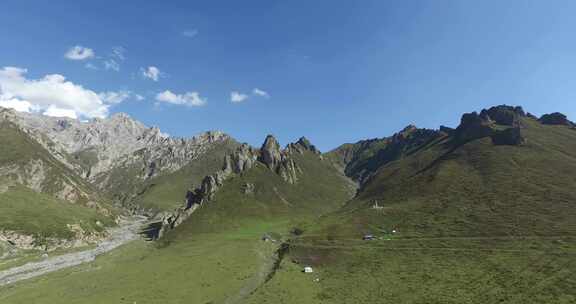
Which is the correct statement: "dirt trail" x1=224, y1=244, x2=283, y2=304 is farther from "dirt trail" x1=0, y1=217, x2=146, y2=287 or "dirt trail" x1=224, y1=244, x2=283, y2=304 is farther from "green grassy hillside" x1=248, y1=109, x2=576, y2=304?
"dirt trail" x1=0, y1=217, x2=146, y2=287

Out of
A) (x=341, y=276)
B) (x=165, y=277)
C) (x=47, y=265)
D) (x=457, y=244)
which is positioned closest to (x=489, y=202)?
(x=457, y=244)

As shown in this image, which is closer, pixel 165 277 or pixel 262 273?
pixel 165 277

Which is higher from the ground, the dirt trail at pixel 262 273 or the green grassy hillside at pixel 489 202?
the green grassy hillside at pixel 489 202

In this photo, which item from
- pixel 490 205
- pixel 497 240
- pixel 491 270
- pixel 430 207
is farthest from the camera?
pixel 430 207

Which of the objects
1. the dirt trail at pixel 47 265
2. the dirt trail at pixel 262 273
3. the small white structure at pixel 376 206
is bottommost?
the dirt trail at pixel 47 265

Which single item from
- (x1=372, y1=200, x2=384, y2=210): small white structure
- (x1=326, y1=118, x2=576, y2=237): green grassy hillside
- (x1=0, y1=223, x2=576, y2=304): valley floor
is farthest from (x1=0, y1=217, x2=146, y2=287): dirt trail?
(x1=372, y1=200, x2=384, y2=210): small white structure

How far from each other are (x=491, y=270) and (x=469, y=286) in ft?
46.8

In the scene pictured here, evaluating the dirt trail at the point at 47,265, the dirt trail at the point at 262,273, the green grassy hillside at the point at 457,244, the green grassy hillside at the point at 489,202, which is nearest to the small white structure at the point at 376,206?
the green grassy hillside at the point at 457,244

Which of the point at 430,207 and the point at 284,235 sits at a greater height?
the point at 430,207

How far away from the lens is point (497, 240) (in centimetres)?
11150

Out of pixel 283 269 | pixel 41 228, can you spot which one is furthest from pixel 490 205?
pixel 41 228

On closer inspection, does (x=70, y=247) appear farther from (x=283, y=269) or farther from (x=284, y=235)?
(x=283, y=269)

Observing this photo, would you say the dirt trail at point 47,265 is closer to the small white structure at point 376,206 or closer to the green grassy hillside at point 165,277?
the green grassy hillside at point 165,277

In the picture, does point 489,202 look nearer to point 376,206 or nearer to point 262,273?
point 376,206
